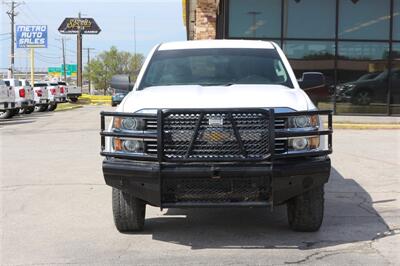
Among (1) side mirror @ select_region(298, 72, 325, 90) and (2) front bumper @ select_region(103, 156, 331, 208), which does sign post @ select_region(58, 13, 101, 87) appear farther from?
(2) front bumper @ select_region(103, 156, 331, 208)

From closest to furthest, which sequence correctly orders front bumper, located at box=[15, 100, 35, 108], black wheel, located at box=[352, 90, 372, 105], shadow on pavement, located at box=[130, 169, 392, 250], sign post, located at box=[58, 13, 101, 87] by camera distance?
shadow on pavement, located at box=[130, 169, 392, 250]
black wheel, located at box=[352, 90, 372, 105]
front bumper, located at box=[15, 100, 35, 108]
sign post, located at box=[58, 13, 101, 87]

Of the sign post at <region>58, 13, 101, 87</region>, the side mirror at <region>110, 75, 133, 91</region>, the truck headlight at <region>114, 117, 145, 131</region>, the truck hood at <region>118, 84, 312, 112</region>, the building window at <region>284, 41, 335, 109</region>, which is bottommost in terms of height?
the truck headlight at <region>114, 117, 145, 131</region>

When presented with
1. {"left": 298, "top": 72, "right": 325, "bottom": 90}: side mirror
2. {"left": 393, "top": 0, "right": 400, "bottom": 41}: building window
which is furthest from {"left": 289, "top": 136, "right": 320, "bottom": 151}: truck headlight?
{"left": 393, "top": 0, "right": 400, "bottom": 41}: building window

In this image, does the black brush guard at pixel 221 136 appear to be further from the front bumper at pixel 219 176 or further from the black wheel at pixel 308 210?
the black wheel at pixel 308 210

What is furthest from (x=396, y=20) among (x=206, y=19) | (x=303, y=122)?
(x=303, y=122)

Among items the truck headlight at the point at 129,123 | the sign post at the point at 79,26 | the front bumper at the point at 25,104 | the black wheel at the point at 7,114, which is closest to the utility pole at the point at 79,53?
the sign post at the point at 79,26

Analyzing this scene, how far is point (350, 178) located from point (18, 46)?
49.8m

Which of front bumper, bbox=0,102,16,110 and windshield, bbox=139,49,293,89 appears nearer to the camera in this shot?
windshield, bbox=139,49,293,89

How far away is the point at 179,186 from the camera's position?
509 cm

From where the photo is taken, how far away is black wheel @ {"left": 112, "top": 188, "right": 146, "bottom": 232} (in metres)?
5.59

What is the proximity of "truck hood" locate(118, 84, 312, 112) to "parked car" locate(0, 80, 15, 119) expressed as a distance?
1843 centimetres

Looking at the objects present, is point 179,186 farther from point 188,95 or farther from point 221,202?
point 188,95

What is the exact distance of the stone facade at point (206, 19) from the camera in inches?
741

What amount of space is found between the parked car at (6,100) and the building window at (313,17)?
11.8 m
